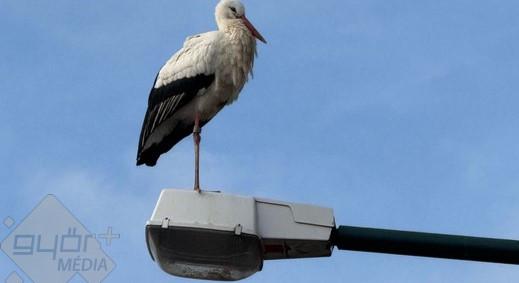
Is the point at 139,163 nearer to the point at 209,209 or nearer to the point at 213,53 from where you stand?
the point at 213,53

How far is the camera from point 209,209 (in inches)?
157

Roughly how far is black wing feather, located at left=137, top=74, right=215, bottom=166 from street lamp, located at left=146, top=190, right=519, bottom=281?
4.96m

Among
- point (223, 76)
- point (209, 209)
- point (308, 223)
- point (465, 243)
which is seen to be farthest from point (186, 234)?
point (223, 76)

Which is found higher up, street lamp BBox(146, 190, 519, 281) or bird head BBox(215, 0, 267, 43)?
bird head BBox(215, 0, 267, 43)

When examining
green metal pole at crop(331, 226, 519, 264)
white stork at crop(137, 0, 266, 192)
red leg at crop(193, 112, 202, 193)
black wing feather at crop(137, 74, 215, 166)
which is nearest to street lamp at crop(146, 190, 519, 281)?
green metal pole at crop(331, 226, 519, 264)

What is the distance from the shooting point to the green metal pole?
4.01m

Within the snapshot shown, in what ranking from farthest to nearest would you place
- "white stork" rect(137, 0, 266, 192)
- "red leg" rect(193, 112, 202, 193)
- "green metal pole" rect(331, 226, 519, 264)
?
1. "white stork" rect(137, 0, 266, 192)
2. "red leg" rect(193, 112, 202, 193)
3. "green metal pole" rect(331, 226, 519, 264)

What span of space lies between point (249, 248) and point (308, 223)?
0.27 meters

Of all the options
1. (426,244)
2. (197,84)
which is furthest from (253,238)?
(197,84)

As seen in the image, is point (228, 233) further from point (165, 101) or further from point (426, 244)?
point (165, 101)

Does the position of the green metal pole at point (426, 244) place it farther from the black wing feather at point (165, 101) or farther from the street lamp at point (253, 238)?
the black wing feather at point (165, 101)

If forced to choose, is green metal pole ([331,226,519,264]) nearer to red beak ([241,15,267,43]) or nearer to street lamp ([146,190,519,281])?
street lamp ([146,190,519,281])

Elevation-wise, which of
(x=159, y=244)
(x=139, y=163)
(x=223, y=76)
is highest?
(x=223, y=76)

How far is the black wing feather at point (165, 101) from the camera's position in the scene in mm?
9070
